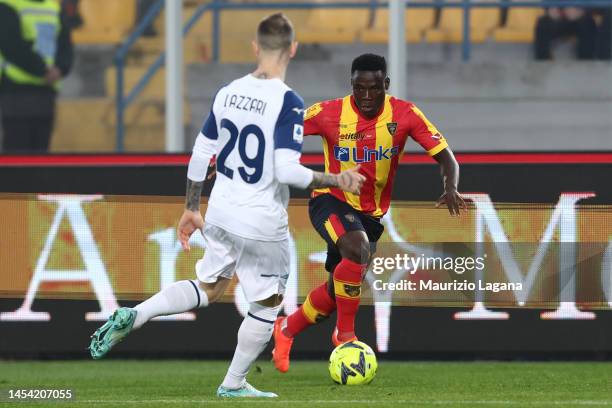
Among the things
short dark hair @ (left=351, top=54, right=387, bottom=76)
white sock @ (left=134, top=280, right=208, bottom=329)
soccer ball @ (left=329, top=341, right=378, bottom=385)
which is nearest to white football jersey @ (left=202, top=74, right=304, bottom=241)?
white sock @ (left=134, top=280, right=208, bottom=329)

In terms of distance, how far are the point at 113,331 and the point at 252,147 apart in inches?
43.6

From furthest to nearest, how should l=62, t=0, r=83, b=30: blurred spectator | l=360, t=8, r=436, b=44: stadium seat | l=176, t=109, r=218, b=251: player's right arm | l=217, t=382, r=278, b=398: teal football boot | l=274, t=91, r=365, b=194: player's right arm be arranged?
l=62, t=0, r=83, b=30: blurred spectator
l=360, t=8, r=436, b=44: stadium seat
l=217, t=382, r=278, b=398: teal football boot
l=176, t=109, r=218, b=251: player's right arm
l=274, t=91, r=365, b=194: player's right arm

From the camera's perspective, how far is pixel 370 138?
826 centimetres

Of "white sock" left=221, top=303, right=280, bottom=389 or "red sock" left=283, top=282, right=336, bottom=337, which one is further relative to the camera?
"red sock" left=283, top=282, right=336, bottom=337

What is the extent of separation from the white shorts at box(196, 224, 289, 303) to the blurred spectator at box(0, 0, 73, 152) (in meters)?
4.52

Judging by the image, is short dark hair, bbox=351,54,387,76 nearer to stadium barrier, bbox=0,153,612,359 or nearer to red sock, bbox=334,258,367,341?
red sock, bbox=334,258,367,341

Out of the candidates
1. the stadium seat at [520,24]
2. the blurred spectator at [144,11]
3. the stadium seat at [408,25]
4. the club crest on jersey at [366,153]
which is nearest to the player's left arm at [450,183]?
the club crest on jersey at [366,153]

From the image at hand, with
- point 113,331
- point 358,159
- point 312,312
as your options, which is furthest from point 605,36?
point 113,331

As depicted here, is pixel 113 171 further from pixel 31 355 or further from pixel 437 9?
pixel 437 9

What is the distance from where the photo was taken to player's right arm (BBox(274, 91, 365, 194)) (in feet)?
21.8

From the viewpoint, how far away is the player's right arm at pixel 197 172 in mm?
6875

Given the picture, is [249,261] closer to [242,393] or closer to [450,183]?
[242,393]

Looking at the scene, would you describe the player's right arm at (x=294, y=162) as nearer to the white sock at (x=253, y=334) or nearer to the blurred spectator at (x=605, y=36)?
the white sock at (x=253, y=334)

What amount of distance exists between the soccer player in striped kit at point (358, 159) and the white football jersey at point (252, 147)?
1.27 metres
